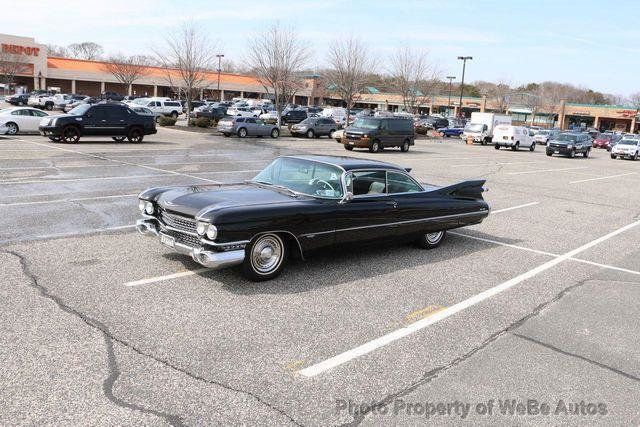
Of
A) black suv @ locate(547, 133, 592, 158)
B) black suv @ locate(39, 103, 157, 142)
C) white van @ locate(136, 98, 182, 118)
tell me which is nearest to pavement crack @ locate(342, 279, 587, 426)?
black suv @ locate(39, 103, 157, 142)

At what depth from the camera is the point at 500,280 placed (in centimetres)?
703

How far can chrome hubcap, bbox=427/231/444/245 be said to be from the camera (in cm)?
821

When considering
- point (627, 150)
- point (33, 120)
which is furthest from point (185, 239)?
point (627, 150)

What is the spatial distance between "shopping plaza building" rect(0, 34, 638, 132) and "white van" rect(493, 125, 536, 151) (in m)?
25.0

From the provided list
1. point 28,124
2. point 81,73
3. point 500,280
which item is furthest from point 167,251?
point 81,73

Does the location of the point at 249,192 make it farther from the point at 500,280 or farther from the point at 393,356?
the point at 500,280

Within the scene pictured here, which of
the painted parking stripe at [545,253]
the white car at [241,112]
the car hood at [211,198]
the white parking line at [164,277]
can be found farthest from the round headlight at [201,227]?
the white car at [241,112]

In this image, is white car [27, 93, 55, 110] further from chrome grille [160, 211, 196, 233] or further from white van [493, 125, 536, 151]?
chrome grille [160, 211, 196, 233]

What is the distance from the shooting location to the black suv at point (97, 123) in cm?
2289

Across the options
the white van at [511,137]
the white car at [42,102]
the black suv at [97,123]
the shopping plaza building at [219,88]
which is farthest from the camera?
the shopping plaza building at [219,88]

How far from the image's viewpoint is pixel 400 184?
25.3ft

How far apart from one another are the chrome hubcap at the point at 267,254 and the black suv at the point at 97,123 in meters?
19.9

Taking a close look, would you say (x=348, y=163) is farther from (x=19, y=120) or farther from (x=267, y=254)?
(x=19, y=120)

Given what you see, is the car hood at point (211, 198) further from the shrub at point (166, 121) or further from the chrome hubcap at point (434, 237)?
→ the shrub at point (166, 121)
